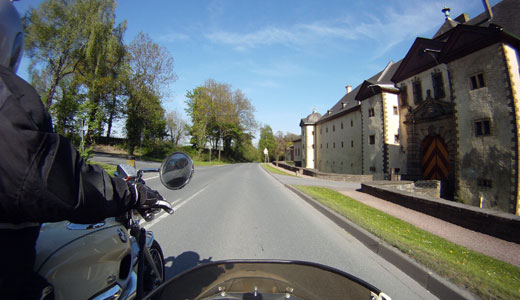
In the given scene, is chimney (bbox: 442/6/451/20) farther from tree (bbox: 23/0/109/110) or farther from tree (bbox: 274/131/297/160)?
tree (bbox: 274/131/297/160)

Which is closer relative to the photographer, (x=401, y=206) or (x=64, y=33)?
(x=401, y=206)

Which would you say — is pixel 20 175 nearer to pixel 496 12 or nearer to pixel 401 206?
pixel 401 206

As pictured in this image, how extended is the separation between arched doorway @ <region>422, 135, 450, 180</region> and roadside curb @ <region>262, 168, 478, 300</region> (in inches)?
697

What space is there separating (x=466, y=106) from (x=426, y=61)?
632cm

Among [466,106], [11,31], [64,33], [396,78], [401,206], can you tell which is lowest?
[401,206]

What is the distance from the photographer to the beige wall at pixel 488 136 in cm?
1383

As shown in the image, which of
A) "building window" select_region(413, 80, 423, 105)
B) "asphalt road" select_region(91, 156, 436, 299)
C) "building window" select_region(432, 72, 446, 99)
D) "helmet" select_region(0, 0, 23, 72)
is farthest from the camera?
"building window" select_region(413, 80, 423, 105)

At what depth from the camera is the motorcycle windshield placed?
55.7 inches

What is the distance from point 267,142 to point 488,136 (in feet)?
299

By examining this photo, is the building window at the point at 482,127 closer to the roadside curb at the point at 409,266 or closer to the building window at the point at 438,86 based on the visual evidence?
the building window at the point at 438,86

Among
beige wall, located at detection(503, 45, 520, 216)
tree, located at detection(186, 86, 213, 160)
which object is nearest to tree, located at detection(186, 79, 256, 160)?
tree, located at detection(186, 86, 213, 160)

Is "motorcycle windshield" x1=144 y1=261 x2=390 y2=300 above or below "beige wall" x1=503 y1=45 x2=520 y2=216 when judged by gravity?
below

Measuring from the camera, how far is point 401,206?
9.87m

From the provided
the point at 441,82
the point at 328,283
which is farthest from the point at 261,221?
Result: the point at 441,82
